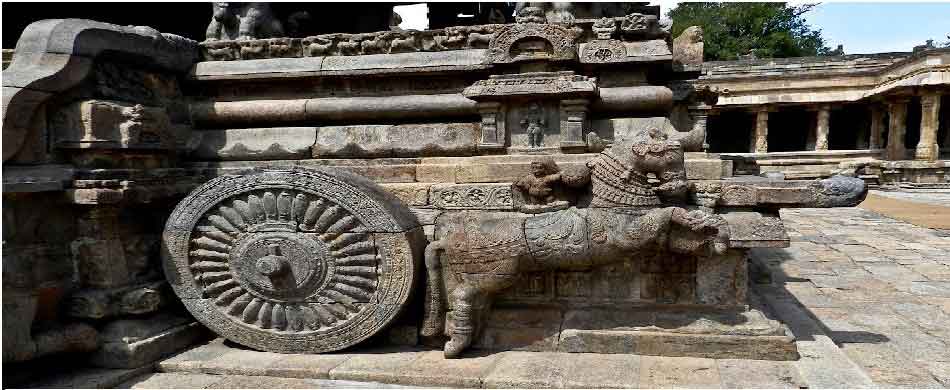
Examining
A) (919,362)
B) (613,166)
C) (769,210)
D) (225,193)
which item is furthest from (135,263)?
(919,362)

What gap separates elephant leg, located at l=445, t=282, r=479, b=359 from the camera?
3.65 meters

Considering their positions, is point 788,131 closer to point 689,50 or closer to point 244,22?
point 689,50

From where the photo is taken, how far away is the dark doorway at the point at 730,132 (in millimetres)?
29938

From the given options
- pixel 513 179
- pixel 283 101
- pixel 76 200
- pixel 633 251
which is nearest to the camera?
pixel 633 251

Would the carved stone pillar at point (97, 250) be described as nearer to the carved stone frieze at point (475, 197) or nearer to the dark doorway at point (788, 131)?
the carved stone frieze at point (475, 197)

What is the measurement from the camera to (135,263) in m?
4.05

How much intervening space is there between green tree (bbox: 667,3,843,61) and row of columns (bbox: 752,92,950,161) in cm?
1144

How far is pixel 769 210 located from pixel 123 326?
4049 millimetres

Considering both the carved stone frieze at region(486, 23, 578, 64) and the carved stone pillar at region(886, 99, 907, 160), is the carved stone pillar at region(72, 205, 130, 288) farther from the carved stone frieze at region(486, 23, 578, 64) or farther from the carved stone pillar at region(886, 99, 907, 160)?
the carved stone pillar at region(886, 99, 907, 160)

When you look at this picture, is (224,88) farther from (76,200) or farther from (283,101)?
(76,200)

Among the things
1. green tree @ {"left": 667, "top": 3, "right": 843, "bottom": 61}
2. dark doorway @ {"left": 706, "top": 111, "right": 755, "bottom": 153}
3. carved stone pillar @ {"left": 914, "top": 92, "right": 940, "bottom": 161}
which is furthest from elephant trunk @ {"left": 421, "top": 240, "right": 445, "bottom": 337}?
green tree @ {"left": 667, "top": 3, "right": 843, "bottom": 61}

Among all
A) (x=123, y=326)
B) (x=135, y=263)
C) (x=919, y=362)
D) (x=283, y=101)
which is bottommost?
(x=919, y=362)

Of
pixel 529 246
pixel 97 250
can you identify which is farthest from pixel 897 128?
pixel 97 250

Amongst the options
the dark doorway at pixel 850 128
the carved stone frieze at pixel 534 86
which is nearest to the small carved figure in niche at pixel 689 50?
the carved stone frieze at pixel 534 86
